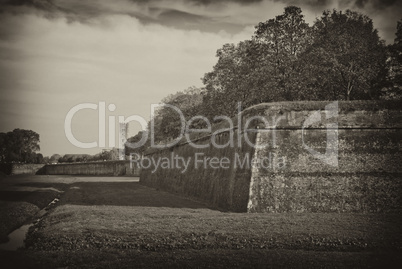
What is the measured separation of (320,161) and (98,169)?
5171cm

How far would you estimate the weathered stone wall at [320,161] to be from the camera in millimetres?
9469

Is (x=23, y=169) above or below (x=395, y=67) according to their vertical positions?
below

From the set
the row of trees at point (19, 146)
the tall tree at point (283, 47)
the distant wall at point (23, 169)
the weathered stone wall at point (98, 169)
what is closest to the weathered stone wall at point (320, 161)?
the tall tree at point (283, 47)

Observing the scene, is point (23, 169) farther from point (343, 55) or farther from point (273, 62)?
point (343, 55)

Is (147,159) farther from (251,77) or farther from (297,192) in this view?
(297,192)

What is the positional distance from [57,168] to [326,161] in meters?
69.4

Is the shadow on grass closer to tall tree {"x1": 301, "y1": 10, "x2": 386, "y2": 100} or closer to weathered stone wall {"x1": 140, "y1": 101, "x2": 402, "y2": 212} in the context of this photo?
weathered stone wall {"x1": 140, "y1": 101, "x2": 402, "y2": 212}

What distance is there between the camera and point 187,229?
7.04 m

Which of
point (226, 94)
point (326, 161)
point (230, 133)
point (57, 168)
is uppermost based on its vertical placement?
point (226, 94)

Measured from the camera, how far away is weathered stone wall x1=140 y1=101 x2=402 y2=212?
9.47 metres

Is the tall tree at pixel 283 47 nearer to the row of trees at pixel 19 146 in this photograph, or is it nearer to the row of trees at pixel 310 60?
the row of trees at pixel 310 60

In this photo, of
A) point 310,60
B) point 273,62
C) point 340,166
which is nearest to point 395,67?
point 310,60

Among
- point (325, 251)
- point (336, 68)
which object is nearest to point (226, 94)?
point (336, 68)

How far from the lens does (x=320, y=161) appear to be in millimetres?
9891
